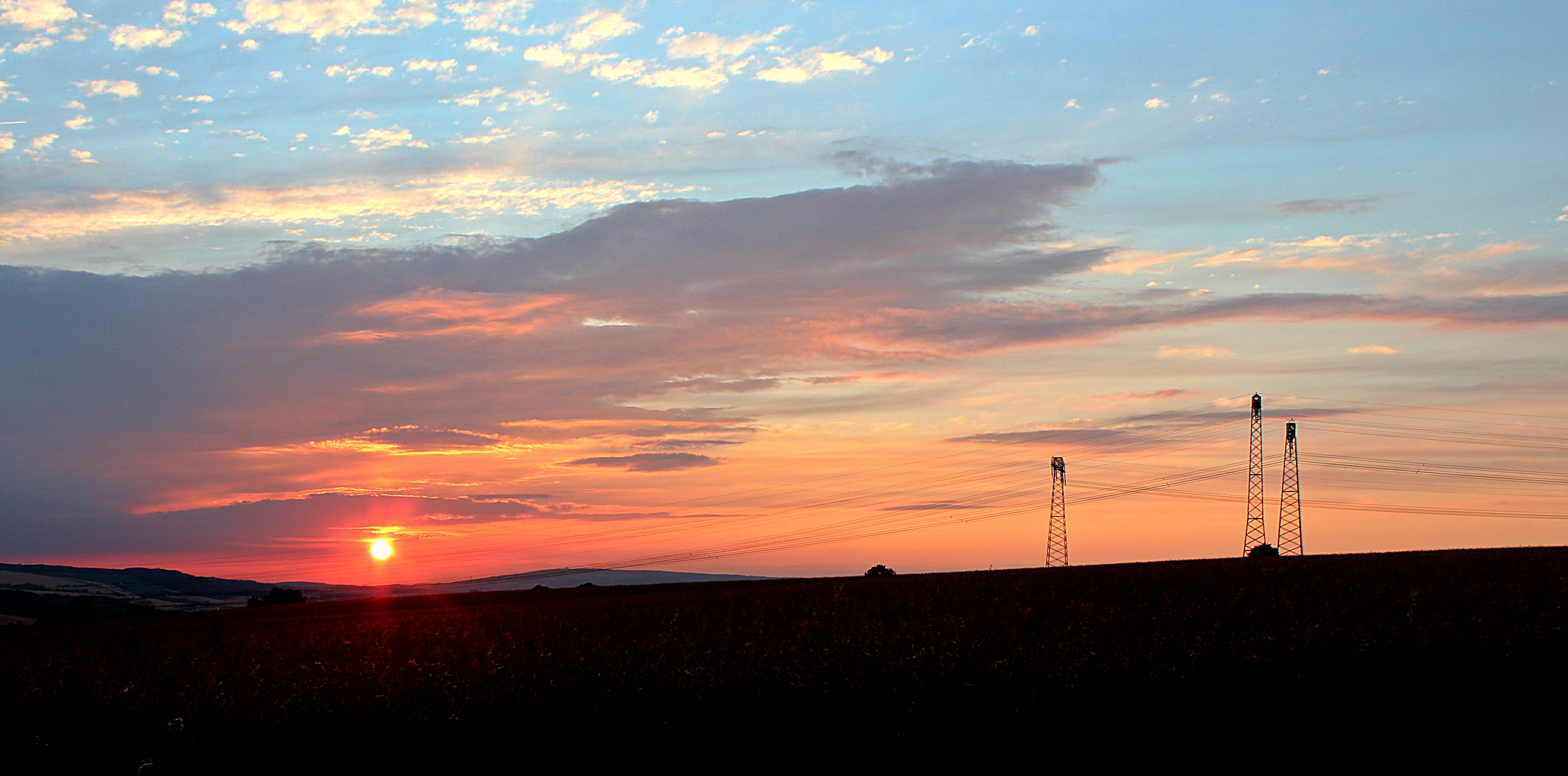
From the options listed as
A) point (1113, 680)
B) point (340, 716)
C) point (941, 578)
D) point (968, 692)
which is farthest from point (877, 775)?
point (941, 578)

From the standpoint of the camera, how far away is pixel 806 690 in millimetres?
16578

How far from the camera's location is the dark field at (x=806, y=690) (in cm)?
1516

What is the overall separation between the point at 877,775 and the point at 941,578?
38752mm

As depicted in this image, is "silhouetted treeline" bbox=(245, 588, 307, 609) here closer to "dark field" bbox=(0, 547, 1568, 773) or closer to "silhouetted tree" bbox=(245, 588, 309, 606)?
"silhouetted tree" bbox=(245, 588, 309, 606)

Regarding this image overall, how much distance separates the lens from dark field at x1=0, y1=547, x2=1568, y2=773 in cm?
1516

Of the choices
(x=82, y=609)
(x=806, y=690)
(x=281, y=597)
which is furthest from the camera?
(x=281, y=597)

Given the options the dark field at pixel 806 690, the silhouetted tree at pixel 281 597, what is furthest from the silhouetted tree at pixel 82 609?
the dark field at pixel 806 690

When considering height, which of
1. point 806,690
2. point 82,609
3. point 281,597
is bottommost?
point 82,609

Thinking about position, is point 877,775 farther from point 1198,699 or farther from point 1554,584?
point 1554,584

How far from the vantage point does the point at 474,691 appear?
17188mm

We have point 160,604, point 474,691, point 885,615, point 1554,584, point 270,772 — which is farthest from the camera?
point 160,604

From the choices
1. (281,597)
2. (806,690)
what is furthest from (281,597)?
(806,690)

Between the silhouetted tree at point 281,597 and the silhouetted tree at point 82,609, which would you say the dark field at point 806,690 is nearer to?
the silhouetted tree at point 82,609

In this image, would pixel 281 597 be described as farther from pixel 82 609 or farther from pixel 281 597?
pixel 82 609
